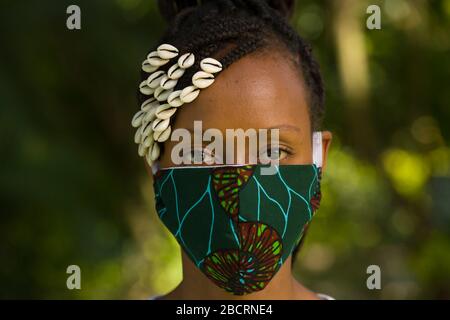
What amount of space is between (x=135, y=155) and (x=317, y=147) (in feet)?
17.0

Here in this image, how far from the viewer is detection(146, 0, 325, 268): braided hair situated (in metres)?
2.36

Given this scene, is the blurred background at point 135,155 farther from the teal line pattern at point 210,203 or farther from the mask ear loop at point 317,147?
the teal line pattern at point 210,203

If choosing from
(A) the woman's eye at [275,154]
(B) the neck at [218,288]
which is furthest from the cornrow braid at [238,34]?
(B) the neck at [218,288]

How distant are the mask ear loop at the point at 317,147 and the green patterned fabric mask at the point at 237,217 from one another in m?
0.12

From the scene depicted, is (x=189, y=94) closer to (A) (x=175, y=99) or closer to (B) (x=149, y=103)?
(A) (x=175, y=99)

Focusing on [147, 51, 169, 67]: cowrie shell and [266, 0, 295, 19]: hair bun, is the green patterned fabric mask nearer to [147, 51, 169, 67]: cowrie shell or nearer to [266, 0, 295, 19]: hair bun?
[147, 51, 169, 67]: cowrie shell

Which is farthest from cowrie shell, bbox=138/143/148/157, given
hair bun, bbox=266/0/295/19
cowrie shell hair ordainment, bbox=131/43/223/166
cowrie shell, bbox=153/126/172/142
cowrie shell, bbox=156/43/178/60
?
hair bun, bbox=266/0/295/19

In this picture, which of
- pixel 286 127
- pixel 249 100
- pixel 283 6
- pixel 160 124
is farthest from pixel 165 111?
pixel 283 6

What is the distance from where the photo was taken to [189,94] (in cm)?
229

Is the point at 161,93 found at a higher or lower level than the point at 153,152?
higher

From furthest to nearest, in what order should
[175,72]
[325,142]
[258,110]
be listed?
[325,142]
[175,72]
[258,110]

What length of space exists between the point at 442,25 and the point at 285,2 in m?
4.14

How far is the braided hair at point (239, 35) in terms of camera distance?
236cm
